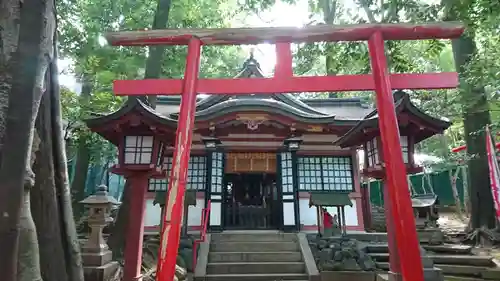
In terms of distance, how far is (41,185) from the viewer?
149 inches

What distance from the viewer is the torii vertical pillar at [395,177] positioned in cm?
321

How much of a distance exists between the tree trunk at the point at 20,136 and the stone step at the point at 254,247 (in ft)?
20.1

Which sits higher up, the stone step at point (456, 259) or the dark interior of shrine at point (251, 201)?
the dark interior of shrine at point (251, 201)

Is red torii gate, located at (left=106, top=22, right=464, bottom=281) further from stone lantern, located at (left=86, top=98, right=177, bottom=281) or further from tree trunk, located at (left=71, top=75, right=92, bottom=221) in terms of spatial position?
tree trunk, located at (left=71, top=75, right=92, bottom=221)

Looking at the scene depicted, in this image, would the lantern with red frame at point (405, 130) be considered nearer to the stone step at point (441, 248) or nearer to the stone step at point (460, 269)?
the stone step at point (460, 269)

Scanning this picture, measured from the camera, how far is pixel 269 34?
165 inches

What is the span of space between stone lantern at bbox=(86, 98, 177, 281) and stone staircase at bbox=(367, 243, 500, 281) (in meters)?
5.70

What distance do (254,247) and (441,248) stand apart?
16.8 ft

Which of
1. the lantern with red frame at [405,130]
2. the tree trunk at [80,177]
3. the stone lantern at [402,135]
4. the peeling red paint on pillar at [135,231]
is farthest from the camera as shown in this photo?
the tree trunk at [80,177]

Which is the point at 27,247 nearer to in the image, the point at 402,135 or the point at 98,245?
the point at 98,245

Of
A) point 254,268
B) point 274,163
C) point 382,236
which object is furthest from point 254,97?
point 382,236

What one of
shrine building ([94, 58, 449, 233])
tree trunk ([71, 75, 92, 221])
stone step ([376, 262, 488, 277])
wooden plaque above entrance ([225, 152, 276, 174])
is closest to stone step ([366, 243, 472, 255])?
stone step ([376, 262, 488, 277])

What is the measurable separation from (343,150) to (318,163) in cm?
98

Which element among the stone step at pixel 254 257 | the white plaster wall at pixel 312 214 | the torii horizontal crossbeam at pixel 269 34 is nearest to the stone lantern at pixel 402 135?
the torii horizontal crossbeam at pixel 269 34
